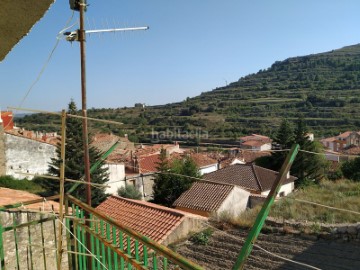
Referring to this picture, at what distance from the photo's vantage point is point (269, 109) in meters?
66.6

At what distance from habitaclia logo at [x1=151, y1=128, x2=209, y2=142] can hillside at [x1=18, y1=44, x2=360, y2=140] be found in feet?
0.47

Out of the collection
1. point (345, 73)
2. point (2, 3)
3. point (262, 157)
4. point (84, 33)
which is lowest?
point (262, 157)

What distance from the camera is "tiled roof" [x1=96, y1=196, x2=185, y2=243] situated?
353 inches

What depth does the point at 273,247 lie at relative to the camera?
318 inches

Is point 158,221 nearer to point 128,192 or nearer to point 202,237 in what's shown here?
point 202,237

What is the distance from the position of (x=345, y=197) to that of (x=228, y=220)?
4083 mm

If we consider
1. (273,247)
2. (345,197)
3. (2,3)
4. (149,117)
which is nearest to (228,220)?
(273,247)

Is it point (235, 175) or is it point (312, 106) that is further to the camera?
point (312, 106)

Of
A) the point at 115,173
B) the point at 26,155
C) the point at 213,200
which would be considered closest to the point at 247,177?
the point at 213,200

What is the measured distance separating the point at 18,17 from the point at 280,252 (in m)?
7.78

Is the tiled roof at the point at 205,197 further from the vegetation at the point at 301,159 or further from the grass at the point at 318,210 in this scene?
the vegetation at the point at 301,159

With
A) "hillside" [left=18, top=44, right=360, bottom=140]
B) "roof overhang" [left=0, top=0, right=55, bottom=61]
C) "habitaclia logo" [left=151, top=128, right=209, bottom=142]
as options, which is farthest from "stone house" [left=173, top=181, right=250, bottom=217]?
"hillside" [left=18, top=44, right=360, bottom=140]

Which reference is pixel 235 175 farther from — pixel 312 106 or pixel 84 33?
pixel 312 106

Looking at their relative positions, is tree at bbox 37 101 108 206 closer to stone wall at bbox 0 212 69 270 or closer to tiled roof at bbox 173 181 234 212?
tiled roof at bbox 173 181 234 212
